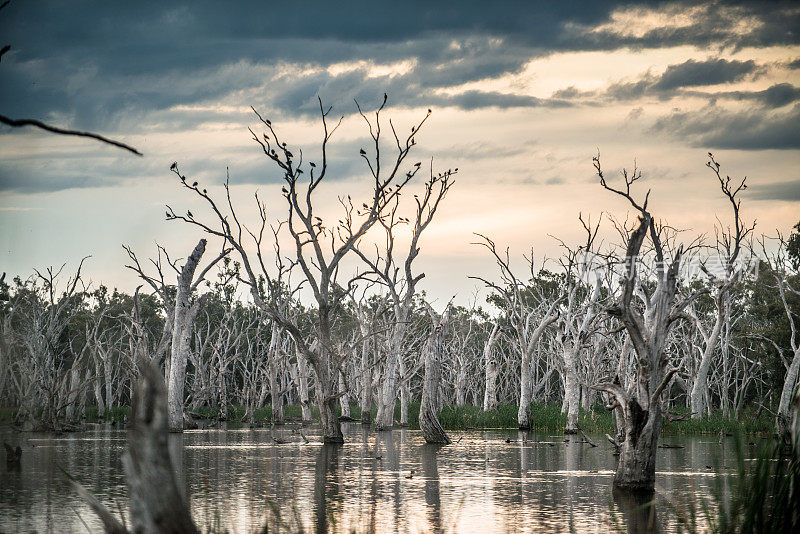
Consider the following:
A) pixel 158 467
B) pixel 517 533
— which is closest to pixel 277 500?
pixel 517 533

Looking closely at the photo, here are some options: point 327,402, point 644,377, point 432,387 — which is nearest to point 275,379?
point 327,402

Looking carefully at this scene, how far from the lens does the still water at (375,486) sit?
1108cm

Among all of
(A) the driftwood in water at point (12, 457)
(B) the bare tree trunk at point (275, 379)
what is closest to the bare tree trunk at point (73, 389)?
(B) the bare tree trunk at point (275, 379)

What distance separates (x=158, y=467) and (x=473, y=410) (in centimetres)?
3539

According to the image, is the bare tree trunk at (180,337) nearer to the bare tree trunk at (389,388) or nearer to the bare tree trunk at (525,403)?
the bare tree trunk at (389,388)

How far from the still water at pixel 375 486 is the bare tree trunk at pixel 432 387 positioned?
28.2 inches

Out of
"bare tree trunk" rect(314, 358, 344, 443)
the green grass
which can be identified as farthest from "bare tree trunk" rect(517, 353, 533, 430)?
"bare tree trunk" rect(314, 358, 344, 443)

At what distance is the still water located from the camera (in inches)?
436

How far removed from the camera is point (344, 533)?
10.1 meters

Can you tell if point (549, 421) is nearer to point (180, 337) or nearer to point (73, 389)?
point (180, 337)

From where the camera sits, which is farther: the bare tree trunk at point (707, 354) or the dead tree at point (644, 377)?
the bare tree trunk at point (707, 354)

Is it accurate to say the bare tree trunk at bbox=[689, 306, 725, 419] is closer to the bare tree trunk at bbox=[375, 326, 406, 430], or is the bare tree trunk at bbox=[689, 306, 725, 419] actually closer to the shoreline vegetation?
the shoreline vegetation

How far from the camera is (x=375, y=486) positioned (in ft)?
49.0

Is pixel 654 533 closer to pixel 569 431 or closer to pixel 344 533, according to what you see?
pixel 344 533
